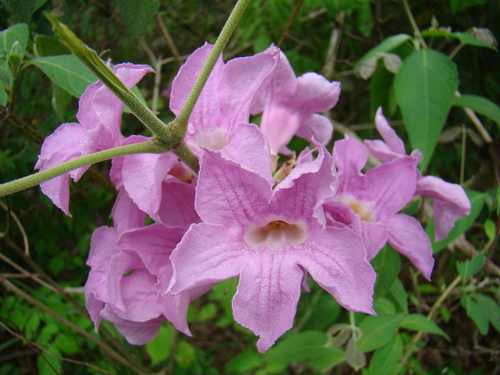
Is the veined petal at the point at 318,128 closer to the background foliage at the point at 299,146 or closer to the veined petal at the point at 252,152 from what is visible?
the background foliage at the point at 299,146

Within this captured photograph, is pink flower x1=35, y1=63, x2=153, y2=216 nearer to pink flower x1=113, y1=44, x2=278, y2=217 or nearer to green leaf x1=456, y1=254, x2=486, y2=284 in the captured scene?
pink flower x1=113, y1=44, x2=278, y2=217

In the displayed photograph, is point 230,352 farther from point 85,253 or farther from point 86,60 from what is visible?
point 86,60

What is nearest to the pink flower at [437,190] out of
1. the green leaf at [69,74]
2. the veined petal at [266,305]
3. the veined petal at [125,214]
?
the veined petal at [266,305]

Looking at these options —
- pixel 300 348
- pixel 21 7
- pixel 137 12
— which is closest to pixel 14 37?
pixel 21 7

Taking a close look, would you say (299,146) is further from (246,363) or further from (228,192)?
(246,363)

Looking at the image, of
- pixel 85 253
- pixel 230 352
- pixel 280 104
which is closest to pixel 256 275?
pixel 280 104

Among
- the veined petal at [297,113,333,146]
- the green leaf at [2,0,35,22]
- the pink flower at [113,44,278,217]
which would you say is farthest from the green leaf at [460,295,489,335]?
the green leaf at [2,0,35,22]
